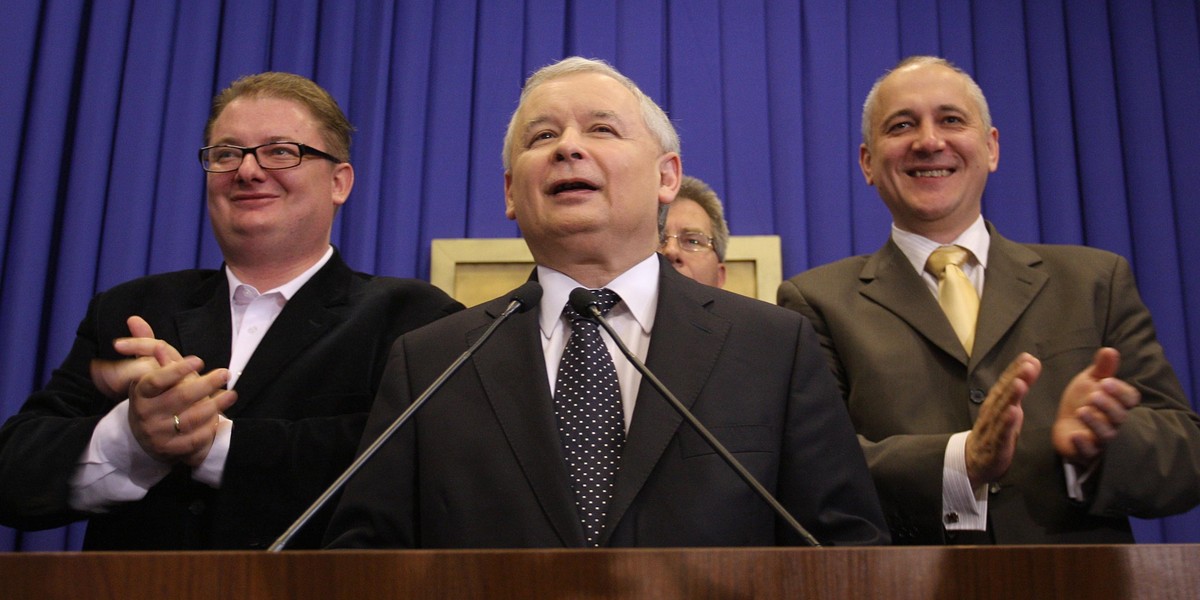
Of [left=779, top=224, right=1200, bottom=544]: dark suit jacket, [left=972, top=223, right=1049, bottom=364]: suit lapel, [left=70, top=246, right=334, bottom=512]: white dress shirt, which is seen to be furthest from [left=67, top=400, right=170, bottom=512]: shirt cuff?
[left=972, top=223, right=1049, bottom=364]: suit lapel

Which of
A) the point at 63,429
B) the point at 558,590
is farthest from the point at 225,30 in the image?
the point at 558,590

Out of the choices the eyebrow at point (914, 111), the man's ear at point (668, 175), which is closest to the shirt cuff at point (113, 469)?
the man's ear at point (668, 175)

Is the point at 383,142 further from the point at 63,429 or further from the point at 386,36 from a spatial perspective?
the point at 63,429

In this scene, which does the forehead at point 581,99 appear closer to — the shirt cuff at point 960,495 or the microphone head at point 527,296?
the microphone head at point 527,296

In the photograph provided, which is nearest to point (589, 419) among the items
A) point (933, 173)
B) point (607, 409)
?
point (607, 409)

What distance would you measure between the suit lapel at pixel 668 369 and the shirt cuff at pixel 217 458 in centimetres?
72

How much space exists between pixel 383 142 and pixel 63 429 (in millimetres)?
1578

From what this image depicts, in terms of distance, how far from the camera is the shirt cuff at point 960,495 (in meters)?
1.56

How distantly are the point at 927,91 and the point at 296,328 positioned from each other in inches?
52.5

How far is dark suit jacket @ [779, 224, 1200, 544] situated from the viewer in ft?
5.12

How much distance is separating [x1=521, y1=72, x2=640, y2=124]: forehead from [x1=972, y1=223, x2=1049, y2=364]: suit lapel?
0.72 metres

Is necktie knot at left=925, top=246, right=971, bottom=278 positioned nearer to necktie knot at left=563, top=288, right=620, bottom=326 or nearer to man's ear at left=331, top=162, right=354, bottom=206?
necktie knot at left=563, top=288, right=620, bottom=326

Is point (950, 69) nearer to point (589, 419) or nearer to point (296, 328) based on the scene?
point (589, 419)

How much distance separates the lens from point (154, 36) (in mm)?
3139
